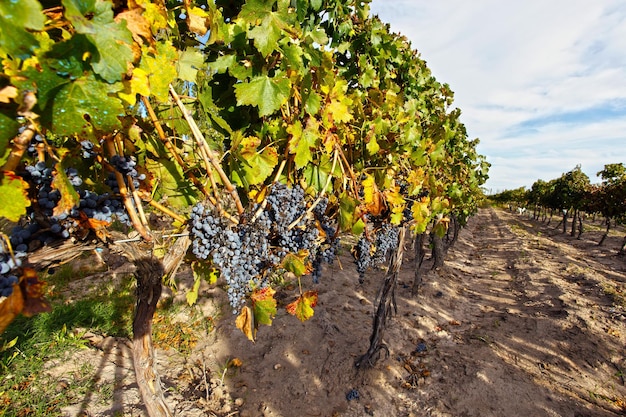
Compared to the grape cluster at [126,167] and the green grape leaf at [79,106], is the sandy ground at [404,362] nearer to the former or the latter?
the grape cluster at [126,167]

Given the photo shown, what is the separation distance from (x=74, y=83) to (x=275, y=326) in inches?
228

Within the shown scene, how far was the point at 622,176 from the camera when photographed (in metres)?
17.9

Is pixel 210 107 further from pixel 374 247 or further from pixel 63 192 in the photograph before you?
pixel 374 247

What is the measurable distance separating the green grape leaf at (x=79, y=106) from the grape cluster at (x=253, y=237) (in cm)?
60

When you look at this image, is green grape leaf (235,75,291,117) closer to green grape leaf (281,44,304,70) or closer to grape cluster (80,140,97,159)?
green grape leaf (281,44,304,70)

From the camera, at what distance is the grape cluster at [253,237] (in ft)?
4.55

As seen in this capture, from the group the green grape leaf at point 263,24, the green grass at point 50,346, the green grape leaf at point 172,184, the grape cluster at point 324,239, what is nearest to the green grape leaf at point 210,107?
the green grape leaf at point 172,184

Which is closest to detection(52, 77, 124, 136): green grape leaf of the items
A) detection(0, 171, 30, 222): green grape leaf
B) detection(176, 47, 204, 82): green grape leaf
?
detection(0, 171, 30, 222): green grape leaf

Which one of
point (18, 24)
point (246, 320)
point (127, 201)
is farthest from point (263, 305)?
point (18, 24)

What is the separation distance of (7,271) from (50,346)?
17.2 ft

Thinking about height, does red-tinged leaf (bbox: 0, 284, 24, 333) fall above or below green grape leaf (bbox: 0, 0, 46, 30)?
below

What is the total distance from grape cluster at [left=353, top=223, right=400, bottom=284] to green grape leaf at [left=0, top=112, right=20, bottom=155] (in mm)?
2371

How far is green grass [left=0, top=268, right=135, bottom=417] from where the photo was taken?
3.72 meters

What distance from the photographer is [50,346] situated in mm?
4645
